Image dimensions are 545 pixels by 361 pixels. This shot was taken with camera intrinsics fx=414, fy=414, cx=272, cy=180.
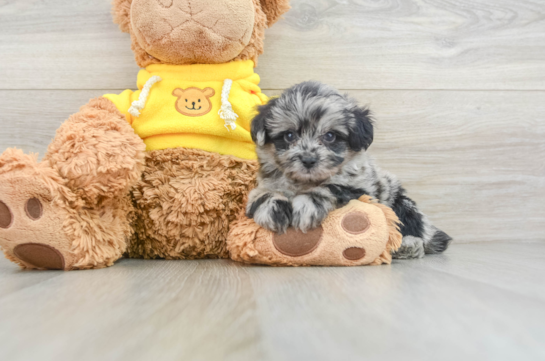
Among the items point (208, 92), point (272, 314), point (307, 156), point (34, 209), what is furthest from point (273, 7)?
point (272, 314)

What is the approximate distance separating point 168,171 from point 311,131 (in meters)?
0.53

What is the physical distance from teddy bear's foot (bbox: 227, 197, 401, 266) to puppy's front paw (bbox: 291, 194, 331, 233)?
2 cm

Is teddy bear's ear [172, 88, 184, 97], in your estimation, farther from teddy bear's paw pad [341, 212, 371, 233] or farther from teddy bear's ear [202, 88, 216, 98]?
teddy bear's paw pad [341, 212, 371, 233]

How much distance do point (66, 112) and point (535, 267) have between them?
6.56ft

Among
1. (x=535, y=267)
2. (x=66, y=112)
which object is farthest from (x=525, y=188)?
(x=66, y=112)

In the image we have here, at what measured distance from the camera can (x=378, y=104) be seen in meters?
2.01

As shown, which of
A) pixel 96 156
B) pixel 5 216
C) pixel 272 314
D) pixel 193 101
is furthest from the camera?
pixel 193 101

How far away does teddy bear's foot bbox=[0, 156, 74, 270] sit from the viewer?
1201mm

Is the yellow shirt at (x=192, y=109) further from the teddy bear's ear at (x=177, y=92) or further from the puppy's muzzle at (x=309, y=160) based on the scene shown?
the puppy's muzzle at (x=309, y=160)

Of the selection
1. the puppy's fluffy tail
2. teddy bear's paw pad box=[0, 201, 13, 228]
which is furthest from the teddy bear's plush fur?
the puppy's fluffy tail

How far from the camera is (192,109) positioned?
151 cm

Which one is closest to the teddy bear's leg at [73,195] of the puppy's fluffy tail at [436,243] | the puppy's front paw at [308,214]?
the puppy's front paw at [308,214]

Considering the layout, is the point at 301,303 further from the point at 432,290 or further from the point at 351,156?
the point at 351,156

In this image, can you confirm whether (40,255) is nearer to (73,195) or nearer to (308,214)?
(73,195)
